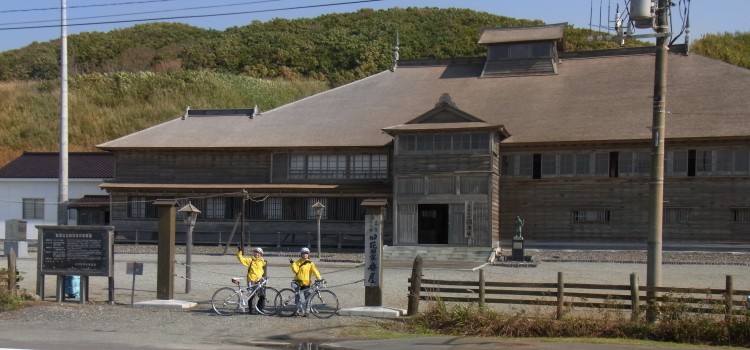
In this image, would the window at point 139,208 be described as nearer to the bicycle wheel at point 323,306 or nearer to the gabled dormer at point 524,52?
the gabled dormer at point 524,52

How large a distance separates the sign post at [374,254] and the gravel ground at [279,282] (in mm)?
929

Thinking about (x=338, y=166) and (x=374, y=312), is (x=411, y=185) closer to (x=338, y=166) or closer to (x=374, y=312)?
(x=338, y=166)

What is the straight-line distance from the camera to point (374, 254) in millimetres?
18625

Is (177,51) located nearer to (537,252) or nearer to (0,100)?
(0,100)

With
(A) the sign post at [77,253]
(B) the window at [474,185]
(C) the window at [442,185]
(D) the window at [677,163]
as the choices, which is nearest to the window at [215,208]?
(C) the window at [442,185]

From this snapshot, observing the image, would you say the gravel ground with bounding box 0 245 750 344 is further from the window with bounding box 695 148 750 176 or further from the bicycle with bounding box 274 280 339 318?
the window with bounding box 695 148 750 176

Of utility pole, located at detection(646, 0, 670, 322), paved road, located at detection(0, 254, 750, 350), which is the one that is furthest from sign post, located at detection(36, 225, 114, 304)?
utility pole, located at detection(646, 0, 670, 322)

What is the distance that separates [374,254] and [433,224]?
19.2m

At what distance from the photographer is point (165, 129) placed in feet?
140

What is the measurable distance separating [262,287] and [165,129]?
2606 cm

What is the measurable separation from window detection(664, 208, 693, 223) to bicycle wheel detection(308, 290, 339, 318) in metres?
20.5

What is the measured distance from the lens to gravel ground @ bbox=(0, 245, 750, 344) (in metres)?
16.5

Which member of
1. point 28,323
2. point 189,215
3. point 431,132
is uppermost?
point 431,132

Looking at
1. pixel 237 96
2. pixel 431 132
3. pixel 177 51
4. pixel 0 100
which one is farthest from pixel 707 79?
pixel 177 51
